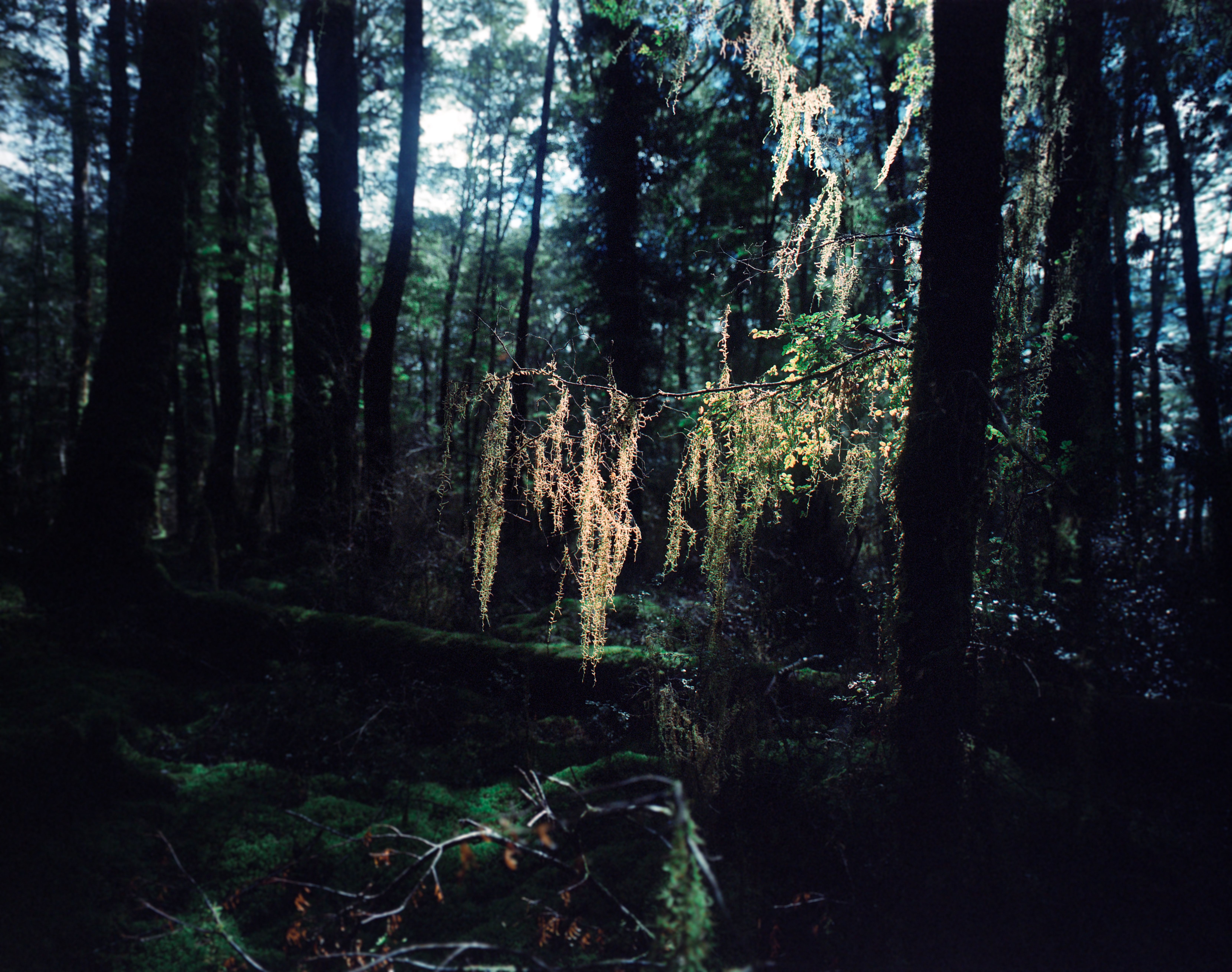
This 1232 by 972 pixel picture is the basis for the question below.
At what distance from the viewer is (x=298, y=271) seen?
9508 mm

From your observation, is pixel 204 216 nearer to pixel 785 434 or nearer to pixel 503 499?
pixel 503 499

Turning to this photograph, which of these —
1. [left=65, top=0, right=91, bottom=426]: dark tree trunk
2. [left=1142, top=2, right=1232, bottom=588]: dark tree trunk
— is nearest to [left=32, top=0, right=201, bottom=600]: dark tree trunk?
[left=65, top=0, right=91, bottom=426]: dark tree trunk

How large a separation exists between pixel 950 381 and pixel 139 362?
7.67 meters

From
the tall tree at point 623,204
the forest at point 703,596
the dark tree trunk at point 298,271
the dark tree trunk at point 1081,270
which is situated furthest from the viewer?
the tall tree at point 623,204

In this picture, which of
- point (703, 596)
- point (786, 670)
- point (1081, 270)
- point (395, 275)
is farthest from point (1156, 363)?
point (395, 275)

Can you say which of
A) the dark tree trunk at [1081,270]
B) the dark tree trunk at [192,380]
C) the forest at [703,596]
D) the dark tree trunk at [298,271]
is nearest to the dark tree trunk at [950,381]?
the forest at [703,596]

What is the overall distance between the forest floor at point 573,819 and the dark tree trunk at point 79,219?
8.34 meters

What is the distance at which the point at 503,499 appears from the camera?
372 cm

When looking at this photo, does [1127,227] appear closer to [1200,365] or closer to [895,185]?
[1200,365]

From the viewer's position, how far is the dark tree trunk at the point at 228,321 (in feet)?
36.8

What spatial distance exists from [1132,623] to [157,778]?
8.09 metres

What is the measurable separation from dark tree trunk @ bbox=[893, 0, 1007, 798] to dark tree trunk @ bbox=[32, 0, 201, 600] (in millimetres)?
7141

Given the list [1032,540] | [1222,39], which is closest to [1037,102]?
[1222,39]

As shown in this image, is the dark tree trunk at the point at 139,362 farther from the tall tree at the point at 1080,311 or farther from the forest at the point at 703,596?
the tall tree at the point at 1080,311
